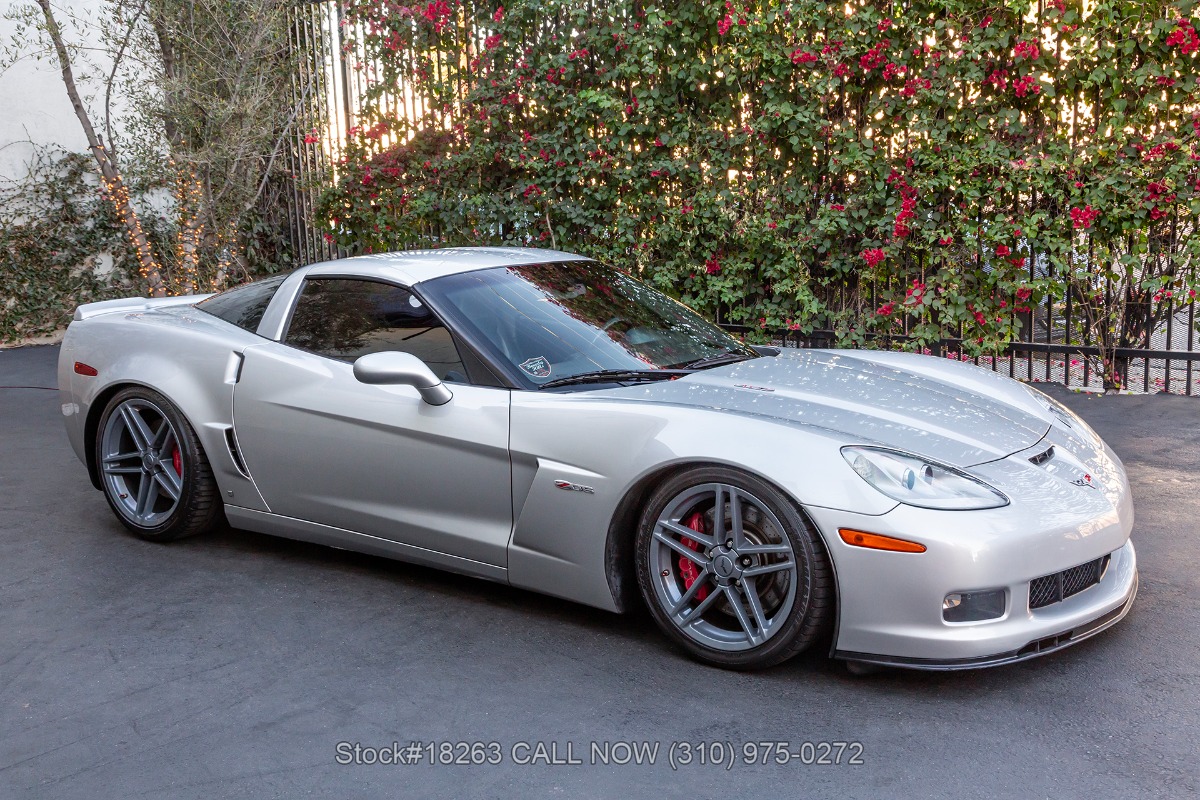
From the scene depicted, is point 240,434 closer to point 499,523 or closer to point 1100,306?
point 499,523

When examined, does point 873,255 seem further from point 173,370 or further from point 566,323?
point 173,370

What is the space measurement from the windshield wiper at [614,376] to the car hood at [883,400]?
10 cm

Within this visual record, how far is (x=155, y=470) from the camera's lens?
492 centimetres

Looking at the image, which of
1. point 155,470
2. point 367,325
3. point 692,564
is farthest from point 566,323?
point 155,470

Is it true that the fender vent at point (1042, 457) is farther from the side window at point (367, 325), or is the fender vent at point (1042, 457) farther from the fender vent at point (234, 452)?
the fender vent at point (234, 452)

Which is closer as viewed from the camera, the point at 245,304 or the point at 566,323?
the point at 566,323

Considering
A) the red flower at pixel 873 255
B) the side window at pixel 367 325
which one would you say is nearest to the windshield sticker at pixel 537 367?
the side window at pixel 367 325

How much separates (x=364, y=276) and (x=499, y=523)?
1.29 meters

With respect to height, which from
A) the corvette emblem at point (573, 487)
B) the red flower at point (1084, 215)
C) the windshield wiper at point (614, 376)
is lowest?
the corvette emblem at point (573, 487)

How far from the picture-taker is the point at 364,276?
451 cm

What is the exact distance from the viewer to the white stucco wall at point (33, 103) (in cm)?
1138

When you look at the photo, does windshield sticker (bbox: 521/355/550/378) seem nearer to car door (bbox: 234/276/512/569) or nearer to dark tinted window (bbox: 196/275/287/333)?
car door (bbox: 234/276/512/569)

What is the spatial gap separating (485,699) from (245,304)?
239cm

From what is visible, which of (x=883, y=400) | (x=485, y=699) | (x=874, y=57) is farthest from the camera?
(x=874, y=57)
